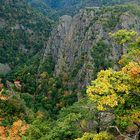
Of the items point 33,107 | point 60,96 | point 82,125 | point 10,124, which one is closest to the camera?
point 82,125

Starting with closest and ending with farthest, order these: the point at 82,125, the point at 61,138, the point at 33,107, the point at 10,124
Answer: the point at 61,138, the point at 82,125, the point at 10,124, the point at 33,107

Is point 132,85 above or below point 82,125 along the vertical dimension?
above

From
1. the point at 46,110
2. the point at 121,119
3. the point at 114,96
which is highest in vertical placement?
the point at 114,96

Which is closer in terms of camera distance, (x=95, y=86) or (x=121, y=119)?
(x=95, y=86)

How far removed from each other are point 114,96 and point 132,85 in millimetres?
2122

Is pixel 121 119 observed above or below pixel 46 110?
above

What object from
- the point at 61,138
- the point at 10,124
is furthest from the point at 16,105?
the point at 61,138

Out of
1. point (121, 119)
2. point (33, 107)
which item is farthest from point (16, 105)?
point (121, 119)

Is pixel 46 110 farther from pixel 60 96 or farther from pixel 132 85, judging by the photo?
pixel 132 85

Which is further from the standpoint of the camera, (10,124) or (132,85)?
(10,124)

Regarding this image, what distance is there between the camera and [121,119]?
30.5 m

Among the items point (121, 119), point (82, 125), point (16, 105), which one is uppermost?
point (121, 119)

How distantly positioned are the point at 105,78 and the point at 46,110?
151994 millimetres

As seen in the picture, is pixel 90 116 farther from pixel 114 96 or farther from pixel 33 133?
pixel 114 96
